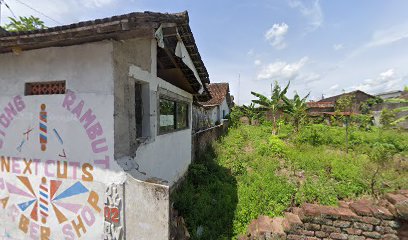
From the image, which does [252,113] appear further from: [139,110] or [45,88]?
[45,88]

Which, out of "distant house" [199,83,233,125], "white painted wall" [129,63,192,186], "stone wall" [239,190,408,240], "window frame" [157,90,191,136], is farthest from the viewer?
"distant house" [199,83,233,125]

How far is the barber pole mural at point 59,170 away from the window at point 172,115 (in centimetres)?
206

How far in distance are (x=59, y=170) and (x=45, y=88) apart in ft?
4.78

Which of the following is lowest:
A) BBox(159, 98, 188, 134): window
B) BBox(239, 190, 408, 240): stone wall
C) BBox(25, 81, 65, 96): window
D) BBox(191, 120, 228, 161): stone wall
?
BBox(239, 190, 408, 240): stone wall

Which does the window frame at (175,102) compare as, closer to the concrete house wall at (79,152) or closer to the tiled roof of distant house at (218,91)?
the concrete house wall at (79,152)

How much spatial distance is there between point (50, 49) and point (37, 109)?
41.5 inches

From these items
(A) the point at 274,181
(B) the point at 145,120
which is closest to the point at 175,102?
(B) the point at 145,120

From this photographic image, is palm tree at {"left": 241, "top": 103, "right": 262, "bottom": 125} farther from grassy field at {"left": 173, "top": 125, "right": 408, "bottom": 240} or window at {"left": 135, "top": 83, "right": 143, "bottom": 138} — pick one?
window at {"left": 135, "top": 83, "right": 143, "bottom": 138}

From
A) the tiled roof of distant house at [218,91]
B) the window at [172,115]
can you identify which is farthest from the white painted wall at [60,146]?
the tiled roof of distant house at [218,91]

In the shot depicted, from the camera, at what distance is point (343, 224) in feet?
15.8

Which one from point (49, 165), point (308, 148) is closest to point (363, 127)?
point (308, 148)

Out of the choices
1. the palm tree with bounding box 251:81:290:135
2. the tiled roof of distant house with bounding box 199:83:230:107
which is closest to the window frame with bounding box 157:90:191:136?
the palm tree with bounding box 251:81:290:135

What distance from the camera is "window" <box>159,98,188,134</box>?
5.50 meters

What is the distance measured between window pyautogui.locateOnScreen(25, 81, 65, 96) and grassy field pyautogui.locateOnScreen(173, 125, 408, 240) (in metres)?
3.74
